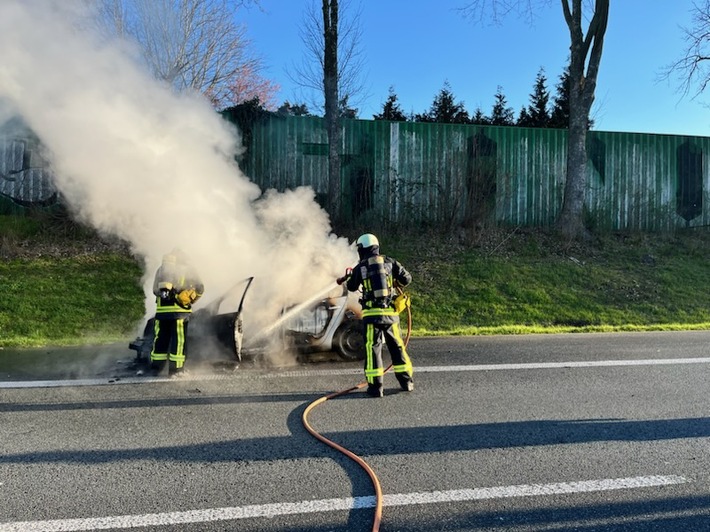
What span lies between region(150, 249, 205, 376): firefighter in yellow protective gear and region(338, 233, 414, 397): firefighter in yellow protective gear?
6.27 ft

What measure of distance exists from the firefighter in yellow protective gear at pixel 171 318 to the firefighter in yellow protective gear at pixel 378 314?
75.3 inches

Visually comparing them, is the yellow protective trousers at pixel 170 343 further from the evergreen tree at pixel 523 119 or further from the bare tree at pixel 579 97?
the evergreen tree at pixel 523 119

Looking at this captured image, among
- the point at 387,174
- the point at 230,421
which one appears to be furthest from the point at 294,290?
the point at 387,174

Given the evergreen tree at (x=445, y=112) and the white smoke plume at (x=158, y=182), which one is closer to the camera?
the white smoke plume at (x=158, y=182)

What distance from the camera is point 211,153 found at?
27.1 feet

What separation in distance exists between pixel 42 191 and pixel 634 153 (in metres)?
16.7

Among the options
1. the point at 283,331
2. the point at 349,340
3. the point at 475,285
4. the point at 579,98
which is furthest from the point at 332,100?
the point at 283,331

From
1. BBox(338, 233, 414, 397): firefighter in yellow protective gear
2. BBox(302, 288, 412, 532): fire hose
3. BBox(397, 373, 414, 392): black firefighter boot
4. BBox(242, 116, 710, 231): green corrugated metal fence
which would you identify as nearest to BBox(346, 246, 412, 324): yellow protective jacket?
BBox(338, 233, 414, 397): firefighter in yellow protective gear

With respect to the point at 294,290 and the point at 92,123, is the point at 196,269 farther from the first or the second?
the point at 92,123

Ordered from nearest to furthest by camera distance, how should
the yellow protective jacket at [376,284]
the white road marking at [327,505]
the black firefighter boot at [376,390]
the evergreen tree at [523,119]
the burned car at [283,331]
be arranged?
the white road marking at [327,505] → the black firefighter boot at [376,390] → the yellow protective jacket at [376,284] → the burned car at [283,331] → the evergreen tree at [523,119]

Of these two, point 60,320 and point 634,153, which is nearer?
point 60,320

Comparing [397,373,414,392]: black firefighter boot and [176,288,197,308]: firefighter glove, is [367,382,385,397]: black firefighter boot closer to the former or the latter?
[397,373,414,392]: black firefighter boot

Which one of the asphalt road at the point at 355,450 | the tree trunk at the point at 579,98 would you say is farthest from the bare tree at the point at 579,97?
the asphalt road at the point at 355,450

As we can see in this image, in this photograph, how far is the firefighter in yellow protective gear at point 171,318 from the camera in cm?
586
